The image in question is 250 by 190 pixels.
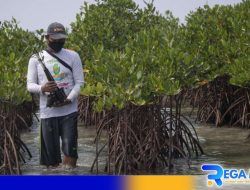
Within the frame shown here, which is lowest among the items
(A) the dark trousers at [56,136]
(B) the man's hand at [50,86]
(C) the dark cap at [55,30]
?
(A) the dark trousers at [56,136]

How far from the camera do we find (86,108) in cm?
1515

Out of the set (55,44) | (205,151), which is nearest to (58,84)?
(55,44)

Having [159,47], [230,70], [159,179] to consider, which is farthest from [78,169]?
[230,70]

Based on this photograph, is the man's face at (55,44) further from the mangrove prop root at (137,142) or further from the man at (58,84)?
the mangrove prop root at (137,142)

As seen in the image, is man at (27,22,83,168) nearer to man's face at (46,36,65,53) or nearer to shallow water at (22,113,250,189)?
man's face at (46,36,65,53)

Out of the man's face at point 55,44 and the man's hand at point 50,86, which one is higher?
the man's face at point 55,44

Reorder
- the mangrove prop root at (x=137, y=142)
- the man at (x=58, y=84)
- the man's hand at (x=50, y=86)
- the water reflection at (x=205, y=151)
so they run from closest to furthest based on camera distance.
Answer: the man's hand at (x=50, y=86)
the man at (x=58, y=84)
the mangrove prop root at (x=137, y=142)
the water reflection at (x=205, y=151)

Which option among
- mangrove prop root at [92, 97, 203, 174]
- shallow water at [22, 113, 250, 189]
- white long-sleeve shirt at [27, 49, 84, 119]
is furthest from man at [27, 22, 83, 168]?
mangrove prop root at [92, 97, 203, 174]

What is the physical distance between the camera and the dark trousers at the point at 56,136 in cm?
912

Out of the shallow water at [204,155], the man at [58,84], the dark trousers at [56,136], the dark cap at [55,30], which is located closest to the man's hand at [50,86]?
the man at [58,84]

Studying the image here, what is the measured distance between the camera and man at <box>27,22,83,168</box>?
9.02 meters

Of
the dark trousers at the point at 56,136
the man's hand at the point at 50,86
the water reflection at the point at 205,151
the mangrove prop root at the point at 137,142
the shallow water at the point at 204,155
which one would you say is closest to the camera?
the man's hand at the point at 50,86

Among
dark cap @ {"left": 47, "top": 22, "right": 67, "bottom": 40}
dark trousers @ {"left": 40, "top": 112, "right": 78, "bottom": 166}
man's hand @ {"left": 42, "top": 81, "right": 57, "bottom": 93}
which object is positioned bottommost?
dark trousers @ {"left": 40, "top": 112, "right": 78, "bottom": 166}

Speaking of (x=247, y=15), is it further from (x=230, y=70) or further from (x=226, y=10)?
(x=230, y=70)
